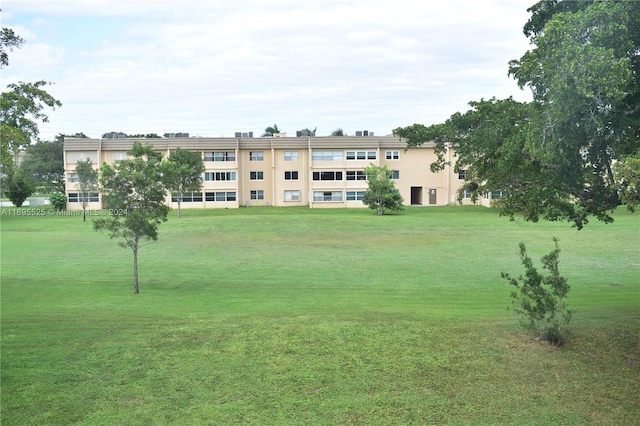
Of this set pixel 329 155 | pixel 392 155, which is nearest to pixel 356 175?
pixel 329 155

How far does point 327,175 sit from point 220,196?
1451 cm

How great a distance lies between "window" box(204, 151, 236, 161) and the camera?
7500 cm

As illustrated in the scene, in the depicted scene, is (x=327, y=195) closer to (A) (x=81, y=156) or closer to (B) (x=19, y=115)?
(A) (x=81, y=156)

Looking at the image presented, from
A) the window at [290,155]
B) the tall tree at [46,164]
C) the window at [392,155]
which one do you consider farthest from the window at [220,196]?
the tall tree at [46,164]

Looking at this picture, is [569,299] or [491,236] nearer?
[569,299]

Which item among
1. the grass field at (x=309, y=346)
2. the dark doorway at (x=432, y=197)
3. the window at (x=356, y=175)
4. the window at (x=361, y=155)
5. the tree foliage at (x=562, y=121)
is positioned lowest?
the grass field at (x=309, y=346)

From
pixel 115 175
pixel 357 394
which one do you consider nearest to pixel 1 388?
pixel 357 394

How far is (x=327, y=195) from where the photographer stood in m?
75.9

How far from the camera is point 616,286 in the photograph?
68.6 feet

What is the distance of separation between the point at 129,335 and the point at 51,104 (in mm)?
6226

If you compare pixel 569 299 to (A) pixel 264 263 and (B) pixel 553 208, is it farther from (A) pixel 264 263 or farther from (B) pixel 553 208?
(A) pixel 264 263

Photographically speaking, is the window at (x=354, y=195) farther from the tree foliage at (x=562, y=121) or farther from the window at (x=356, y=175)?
the tree foliage at (x=562, y=121)

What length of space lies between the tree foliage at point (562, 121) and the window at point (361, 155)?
198 ft

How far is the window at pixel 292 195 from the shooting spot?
255 ft
